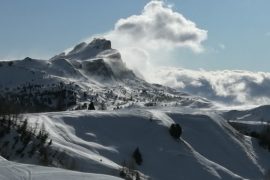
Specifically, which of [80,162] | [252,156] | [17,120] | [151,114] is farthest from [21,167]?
[252,156]

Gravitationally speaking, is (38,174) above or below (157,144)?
above

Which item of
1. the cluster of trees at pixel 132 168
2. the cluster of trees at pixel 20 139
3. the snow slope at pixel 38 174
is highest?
the snow slope at pixel 38 174

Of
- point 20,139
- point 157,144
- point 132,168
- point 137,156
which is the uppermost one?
point 20,139

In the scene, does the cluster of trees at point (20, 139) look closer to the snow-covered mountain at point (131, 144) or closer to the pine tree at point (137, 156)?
the snow-covered mountain at point (131, 144)

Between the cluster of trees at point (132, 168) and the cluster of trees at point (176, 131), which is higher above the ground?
the cluster of trees at point (176, 131)

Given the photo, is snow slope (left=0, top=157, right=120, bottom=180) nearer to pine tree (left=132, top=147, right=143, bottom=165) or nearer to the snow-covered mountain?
the snow-covered mountain

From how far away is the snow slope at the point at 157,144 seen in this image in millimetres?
89688

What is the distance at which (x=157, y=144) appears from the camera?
106 meters

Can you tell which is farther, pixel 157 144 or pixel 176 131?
pixel 176 131


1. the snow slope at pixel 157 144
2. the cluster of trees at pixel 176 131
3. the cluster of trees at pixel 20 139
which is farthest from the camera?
the cluster of trees at pixel 176 131

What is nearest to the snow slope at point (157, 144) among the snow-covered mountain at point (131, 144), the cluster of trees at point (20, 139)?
the snow-covered mountain at point (131, 144)

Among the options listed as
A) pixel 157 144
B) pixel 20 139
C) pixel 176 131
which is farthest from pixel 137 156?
pixel 20 139

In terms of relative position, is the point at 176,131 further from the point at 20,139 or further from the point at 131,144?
the point at 20,139

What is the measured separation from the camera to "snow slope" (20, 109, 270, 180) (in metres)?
89.7
